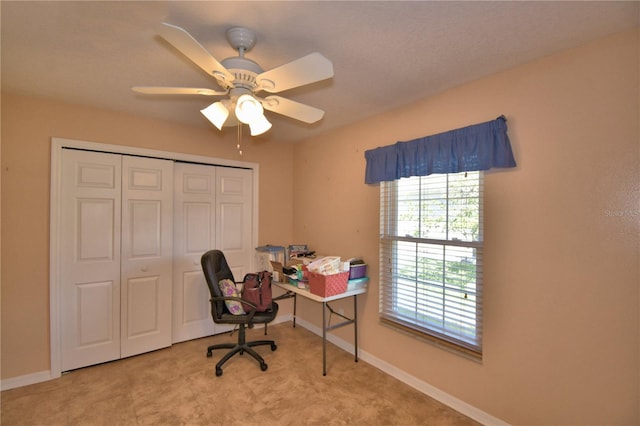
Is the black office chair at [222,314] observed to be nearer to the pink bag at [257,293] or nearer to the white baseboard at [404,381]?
the pink bag at [257,293]

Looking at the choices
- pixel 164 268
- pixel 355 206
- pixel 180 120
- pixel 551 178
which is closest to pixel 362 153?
pixel 355 206

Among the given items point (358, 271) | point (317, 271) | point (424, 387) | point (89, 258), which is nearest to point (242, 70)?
point (317, 271)

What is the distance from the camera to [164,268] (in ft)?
10.1

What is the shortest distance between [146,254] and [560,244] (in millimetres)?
3509

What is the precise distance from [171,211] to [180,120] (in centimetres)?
99

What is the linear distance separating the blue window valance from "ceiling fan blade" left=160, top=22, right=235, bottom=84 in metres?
1.56

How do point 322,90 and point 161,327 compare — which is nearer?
point 322,90

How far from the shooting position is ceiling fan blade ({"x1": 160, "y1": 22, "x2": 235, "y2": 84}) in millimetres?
1093

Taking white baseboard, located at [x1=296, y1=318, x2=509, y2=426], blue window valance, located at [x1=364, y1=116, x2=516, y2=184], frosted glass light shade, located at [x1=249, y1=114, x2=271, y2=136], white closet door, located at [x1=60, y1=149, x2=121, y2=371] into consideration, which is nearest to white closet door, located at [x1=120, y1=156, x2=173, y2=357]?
white closet door, located at [x1=60, y1=149, x2=121, y2=371]

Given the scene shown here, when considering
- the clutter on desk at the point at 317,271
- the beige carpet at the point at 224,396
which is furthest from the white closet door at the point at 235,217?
the beige carpet at the point at 224,396

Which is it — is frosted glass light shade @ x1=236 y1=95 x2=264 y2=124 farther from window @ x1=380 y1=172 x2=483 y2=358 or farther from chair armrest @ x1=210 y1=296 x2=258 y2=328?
chair armrest @ x1=210 y1=296 x2=258 y2=328

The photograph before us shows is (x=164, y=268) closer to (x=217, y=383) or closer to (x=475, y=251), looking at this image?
(x=217, y=383)

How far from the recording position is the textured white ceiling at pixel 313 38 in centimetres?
138

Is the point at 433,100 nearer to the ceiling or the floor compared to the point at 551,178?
nearer to the ceiling
